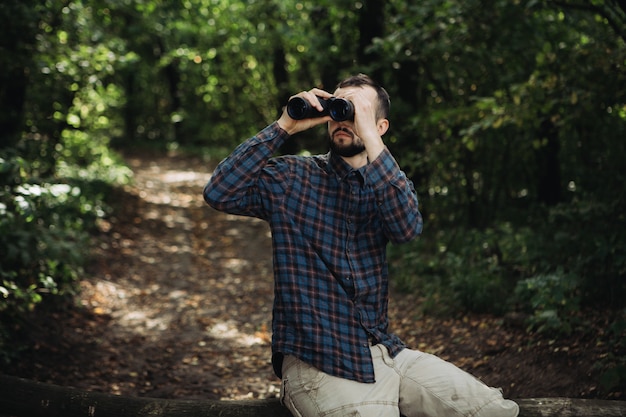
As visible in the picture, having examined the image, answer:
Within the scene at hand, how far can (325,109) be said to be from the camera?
2604 mm

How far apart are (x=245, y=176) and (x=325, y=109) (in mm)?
445

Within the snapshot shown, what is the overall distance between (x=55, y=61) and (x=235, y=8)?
5890 millimetres

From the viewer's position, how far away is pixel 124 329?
6.20 m

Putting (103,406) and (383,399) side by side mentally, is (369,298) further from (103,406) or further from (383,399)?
(103,406)

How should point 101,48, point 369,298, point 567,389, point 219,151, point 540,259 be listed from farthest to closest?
point 219,151 < point 101,48 < point 540,259 < point 567,389 < point 369,298

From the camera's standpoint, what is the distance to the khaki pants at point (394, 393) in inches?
93.8

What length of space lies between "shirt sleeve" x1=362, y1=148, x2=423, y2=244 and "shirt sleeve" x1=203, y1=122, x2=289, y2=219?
0.44 meters

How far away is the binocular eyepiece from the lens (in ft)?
8.14

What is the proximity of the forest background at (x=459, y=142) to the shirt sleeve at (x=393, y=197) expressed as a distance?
6.47 feet

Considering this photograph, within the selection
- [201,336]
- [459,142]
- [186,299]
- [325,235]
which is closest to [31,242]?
[201,336]

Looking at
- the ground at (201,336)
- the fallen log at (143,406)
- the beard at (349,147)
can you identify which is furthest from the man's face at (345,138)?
the ground at (201,336)

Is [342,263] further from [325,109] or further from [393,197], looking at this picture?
[325,109]

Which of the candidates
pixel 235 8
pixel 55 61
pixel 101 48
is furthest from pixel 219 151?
pixel 55 61

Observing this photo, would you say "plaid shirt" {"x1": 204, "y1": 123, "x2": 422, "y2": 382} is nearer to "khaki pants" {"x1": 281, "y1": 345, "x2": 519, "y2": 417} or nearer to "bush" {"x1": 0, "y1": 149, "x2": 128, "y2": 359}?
"khaki pants" {"x1": 281, "y1": 345, "x2": 519, "y2": 417}
